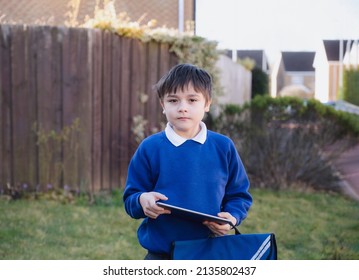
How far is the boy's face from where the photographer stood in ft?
5.19

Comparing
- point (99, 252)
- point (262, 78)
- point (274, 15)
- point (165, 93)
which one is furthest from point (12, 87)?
point (262, 78)

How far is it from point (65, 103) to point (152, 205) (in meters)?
3.00

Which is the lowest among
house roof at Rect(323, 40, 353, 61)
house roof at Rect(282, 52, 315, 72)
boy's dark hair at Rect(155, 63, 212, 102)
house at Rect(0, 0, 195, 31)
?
boy's dark hair at Rect(155, 63, 212, 102)

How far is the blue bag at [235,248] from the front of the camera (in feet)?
5.13

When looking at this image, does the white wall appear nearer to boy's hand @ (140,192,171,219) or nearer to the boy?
the boy

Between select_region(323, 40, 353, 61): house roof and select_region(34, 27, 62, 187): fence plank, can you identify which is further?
select_region(34, 27, 62, 187): fence plank

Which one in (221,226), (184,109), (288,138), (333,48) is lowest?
(288,138)

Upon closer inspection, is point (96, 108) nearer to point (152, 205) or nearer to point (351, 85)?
point (351, 85)

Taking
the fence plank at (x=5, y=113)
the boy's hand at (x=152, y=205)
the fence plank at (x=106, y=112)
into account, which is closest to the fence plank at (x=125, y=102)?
the fence plank at (x=106, y=112)

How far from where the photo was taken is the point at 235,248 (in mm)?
1593

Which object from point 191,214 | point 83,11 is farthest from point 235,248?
point 83,11

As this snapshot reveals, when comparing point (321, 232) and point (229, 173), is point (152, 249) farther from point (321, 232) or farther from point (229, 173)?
point (321, 232)

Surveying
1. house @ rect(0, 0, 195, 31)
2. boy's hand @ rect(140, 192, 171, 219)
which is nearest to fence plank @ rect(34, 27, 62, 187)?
house @ rect(0, 0, 195, 31)
